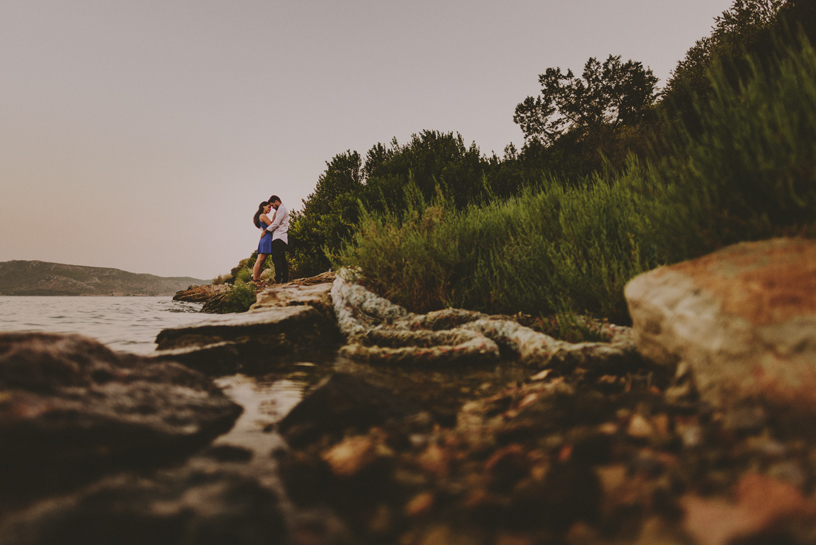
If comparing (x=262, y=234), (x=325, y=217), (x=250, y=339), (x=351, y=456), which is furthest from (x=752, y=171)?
(x=262, y=234)

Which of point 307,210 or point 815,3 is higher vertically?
point 815,3

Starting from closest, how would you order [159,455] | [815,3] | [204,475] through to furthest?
[204,475] → [159,455] → [815,3]

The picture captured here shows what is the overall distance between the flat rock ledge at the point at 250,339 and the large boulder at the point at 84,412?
1638mm

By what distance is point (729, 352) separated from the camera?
1.78 metres

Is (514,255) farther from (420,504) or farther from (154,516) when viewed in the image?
(154,516)

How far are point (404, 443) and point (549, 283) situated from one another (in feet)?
13.4

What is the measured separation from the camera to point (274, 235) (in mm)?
12008

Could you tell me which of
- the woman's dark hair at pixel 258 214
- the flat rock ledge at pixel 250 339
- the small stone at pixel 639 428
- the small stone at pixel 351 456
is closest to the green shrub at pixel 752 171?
the small stone at pixel 639 428

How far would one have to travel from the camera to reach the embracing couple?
11992 millimetres

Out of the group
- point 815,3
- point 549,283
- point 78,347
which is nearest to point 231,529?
point 78,347

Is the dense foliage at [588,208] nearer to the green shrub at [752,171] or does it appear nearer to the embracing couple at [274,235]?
the green shrub at [752,171]

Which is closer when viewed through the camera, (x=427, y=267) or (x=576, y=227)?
(x=576, y=227)

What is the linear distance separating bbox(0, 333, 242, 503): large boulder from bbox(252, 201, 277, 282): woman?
10357 millimetres

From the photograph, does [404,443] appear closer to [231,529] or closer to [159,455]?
[231,529]
